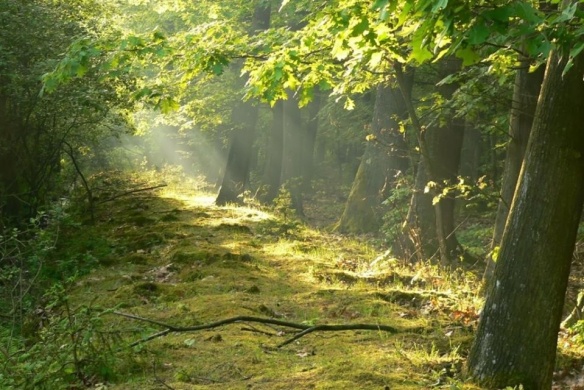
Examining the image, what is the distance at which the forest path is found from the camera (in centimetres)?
518

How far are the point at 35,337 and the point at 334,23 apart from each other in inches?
170

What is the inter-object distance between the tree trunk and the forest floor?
4.76 meters

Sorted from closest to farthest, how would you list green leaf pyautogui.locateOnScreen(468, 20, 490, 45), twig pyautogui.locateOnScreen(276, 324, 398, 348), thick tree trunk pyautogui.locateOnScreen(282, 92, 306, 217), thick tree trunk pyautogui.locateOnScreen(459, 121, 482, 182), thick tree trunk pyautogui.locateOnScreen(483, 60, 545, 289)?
green leaf pyautogui.locateOnScreen(468, 20, 490, 45)
twig pyautogui.locateOnScreen(276, 324, 398, 348)
thick tree trunk pyautogui.locateOnScreen(483, 60, 545, 289)
thick tree trunk pyautogui.locateOnScreen(282, 92, 306, 217)
thick tree trunk pyautogui.locateOnScreen(459, 121, 482, 182)

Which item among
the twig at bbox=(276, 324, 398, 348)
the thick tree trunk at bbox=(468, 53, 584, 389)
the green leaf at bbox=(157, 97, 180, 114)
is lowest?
the twig at bbox=(276, 324, 398, 348)

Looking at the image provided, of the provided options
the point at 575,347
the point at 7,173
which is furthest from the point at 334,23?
the point at 7,173

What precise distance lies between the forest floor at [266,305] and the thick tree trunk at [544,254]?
1.17 ft

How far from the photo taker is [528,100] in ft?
28.2

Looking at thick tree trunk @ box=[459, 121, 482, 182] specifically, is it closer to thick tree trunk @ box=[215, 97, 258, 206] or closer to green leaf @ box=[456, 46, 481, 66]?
thick tree trunk @ box=[215, 97, 258, 206]

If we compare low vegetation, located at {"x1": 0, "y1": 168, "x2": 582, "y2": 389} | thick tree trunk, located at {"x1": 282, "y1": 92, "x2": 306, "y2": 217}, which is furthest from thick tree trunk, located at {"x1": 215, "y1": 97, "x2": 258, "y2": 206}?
low vegetation, located at {"x1": 0, "y1": 168, "x2": 582, "y2": 389}

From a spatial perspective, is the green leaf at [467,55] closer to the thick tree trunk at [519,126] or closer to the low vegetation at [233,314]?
the low vegetation at [233,314]

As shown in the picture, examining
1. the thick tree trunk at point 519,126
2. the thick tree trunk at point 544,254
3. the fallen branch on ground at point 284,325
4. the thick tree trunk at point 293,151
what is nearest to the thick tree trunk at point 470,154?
the thick tree trunk at point 293,151

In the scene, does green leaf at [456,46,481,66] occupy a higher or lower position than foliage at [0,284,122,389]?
higher

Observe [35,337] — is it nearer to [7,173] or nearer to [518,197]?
[518,197]

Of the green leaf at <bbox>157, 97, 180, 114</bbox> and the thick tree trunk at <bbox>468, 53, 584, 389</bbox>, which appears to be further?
the green leaf at <bbox>157, 97, 180, 114</bbox>
